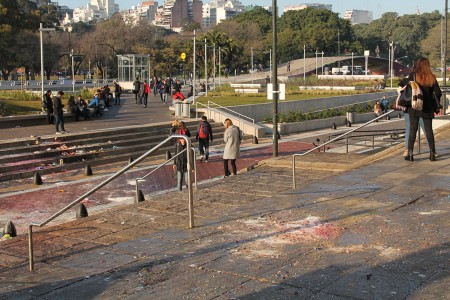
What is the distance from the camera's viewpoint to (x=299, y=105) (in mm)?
34531

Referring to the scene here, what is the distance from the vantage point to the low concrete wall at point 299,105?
30837 mm

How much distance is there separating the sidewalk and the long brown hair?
5.05 feet

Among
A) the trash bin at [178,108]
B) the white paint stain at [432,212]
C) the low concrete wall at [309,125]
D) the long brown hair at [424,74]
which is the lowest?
the white paint stain at [432,212]

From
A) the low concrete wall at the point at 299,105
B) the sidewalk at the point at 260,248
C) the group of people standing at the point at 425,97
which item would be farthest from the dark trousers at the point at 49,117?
the group of people standing at the point at 425,97

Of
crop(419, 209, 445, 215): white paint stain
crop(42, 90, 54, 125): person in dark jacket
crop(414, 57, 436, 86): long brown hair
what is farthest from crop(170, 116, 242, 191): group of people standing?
crop(42, 90, 54, 125): person in dark jacket

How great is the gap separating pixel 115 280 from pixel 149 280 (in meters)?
0.32

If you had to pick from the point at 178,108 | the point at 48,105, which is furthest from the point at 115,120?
the point at 48,105

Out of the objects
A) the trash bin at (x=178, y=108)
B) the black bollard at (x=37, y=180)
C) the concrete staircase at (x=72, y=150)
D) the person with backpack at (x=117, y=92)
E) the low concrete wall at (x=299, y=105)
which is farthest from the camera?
the person with backpack at (x=117, y=92)

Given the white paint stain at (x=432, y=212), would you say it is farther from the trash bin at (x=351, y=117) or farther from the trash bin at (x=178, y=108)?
the trash bin at (x=351, y=117)

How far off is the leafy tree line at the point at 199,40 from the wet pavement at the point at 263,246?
45.6m

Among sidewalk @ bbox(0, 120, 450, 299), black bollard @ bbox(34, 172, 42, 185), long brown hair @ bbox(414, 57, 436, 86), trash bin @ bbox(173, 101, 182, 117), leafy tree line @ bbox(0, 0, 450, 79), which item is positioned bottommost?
black bollard @ bbox(34, 172, 42, 185)

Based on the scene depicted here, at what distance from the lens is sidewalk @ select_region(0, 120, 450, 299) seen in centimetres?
528

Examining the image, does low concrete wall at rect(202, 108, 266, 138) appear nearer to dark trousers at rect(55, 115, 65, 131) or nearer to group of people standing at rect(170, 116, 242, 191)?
group of people standing at rect(170, 116, 242, 191)

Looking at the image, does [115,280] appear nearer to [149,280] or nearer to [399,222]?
[149,280]
